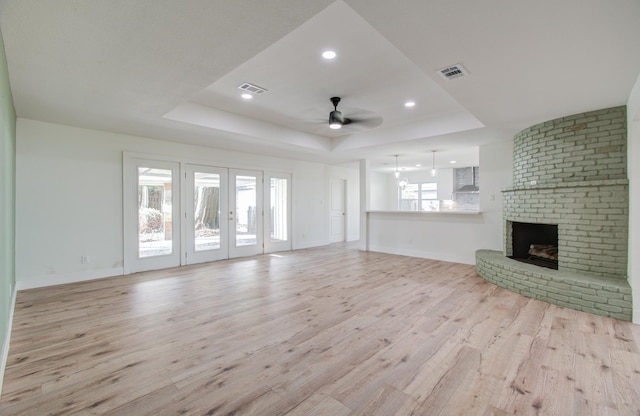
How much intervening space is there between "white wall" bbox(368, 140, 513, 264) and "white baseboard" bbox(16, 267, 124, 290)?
576 centimetres

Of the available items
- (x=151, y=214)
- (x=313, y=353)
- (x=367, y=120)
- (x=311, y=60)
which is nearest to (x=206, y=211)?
(x=151, y=214)

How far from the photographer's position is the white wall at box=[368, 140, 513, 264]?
18.6 ft

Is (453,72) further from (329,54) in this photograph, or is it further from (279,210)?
(279,210)

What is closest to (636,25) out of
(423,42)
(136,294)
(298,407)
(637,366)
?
(423,42)

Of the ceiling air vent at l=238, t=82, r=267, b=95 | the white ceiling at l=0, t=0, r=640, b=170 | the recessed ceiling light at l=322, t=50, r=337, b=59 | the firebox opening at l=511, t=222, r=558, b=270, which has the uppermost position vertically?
the ceiling air vent at l=238, t=82, r=267, b=95

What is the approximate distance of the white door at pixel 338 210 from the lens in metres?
9.23

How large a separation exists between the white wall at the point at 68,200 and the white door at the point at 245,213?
1493mm

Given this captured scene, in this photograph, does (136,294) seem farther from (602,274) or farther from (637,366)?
(602,274)

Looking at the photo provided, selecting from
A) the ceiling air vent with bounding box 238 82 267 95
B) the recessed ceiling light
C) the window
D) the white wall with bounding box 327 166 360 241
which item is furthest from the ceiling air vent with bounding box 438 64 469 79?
the window

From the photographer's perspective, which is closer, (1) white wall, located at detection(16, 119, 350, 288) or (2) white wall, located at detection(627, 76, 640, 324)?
(2) white wall, located at detection(627, 76, 640, 324)

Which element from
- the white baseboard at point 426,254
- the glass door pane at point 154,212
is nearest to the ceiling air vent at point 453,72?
the white baseboard at point 426,254

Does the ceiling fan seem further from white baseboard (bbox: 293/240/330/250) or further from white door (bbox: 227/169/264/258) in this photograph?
white baseboard (bbox: 293/240/330/250)

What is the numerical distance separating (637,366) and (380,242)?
17.7 feet

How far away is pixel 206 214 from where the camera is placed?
625 centimetres
